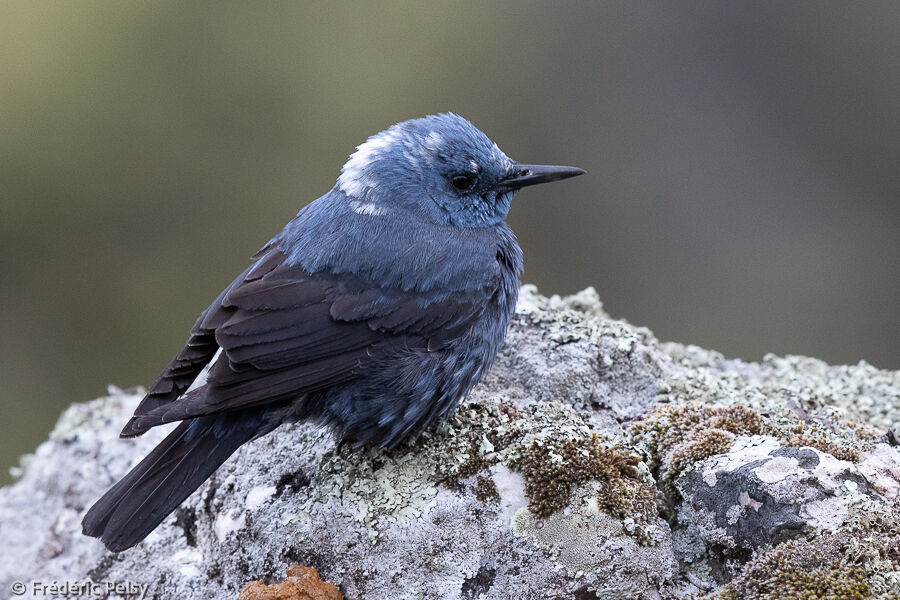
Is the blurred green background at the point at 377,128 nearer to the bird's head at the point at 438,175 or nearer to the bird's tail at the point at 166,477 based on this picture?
the bird's head at the point at 438,175

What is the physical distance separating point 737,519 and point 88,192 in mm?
5901

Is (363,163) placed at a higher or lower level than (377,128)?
lower

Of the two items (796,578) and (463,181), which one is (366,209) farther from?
(796,578)

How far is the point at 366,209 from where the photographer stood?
4.10 meters

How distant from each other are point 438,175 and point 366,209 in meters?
0.36

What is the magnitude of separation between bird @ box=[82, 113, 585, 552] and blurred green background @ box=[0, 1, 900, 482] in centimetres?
363

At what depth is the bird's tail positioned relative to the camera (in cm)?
350

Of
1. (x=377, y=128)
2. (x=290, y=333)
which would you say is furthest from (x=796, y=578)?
(x=377, y=128)

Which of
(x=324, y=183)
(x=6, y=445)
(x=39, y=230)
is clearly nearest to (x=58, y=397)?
(x=6, y=445)

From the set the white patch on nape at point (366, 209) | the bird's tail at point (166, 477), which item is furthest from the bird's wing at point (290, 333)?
the white patch on nape at point (366, 209)

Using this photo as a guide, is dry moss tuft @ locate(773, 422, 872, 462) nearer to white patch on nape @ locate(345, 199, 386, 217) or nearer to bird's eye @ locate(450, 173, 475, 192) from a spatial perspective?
bird's eye @ locate(450, 173, 475, 192)

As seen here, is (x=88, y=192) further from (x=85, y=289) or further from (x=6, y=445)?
(x=6, y=445)

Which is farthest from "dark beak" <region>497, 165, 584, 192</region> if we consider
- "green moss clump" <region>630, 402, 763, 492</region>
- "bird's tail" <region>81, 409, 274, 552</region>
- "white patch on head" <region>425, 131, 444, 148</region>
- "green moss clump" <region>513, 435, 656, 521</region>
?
"bird's tail" <region>81, 409, 274, 552</region>

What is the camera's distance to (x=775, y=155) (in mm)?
7684
